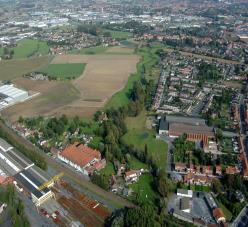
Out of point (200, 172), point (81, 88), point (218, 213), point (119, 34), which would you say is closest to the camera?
point (218, 213)

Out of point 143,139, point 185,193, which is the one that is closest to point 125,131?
point 143,139

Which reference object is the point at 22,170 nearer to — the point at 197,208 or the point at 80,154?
the point at 80,154

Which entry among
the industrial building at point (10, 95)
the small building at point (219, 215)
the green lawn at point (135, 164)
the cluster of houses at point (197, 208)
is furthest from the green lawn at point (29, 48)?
the small building at point (219, 215)

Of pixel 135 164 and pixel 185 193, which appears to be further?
pixel 135 164

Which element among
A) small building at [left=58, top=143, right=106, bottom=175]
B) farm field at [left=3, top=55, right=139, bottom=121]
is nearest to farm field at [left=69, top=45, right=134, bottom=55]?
farm field at [left=3, top=55, right=139, bottom=121]

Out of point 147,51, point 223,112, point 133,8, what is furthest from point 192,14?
point 223,112

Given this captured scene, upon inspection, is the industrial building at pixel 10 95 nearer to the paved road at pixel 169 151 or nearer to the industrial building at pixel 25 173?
the industrial building at pixel 25 173

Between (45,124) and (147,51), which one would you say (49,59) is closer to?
(147,51)
